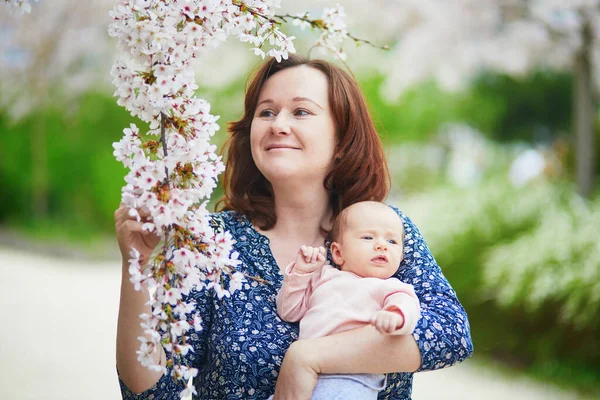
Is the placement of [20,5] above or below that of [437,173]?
below

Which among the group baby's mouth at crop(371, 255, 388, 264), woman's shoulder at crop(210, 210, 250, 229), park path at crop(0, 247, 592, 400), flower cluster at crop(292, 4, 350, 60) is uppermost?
flower cluster at crop(292, 4, 350, 60)

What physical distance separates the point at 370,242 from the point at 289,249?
9.7 inches

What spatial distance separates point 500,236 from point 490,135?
12.8 ft

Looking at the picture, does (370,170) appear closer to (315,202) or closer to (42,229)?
(315,202)

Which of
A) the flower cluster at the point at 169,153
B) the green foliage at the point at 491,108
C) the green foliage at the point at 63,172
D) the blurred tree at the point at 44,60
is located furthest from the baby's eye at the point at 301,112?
the blurred tree at the point at 44,60

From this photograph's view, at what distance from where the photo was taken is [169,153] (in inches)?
45.2

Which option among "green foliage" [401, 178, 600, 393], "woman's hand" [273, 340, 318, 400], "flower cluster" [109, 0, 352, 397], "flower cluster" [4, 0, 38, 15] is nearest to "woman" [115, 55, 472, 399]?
"woman's hand" [273, 340, 318, 400]

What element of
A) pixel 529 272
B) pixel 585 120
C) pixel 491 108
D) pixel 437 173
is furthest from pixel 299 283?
pixel 491 108

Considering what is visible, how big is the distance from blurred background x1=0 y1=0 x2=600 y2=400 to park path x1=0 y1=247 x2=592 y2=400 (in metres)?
0.02

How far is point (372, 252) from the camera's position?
5.06ft

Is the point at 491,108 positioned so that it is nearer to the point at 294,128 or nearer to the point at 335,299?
the point at 294,128

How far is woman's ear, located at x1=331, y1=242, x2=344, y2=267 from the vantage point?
1595 millimetres

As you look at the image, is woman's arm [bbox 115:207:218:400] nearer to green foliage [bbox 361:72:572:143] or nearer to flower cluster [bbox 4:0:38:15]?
flower cluster [bbox 4:0:38:15]

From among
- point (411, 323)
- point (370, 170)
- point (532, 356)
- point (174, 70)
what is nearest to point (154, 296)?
point (174, 70)
